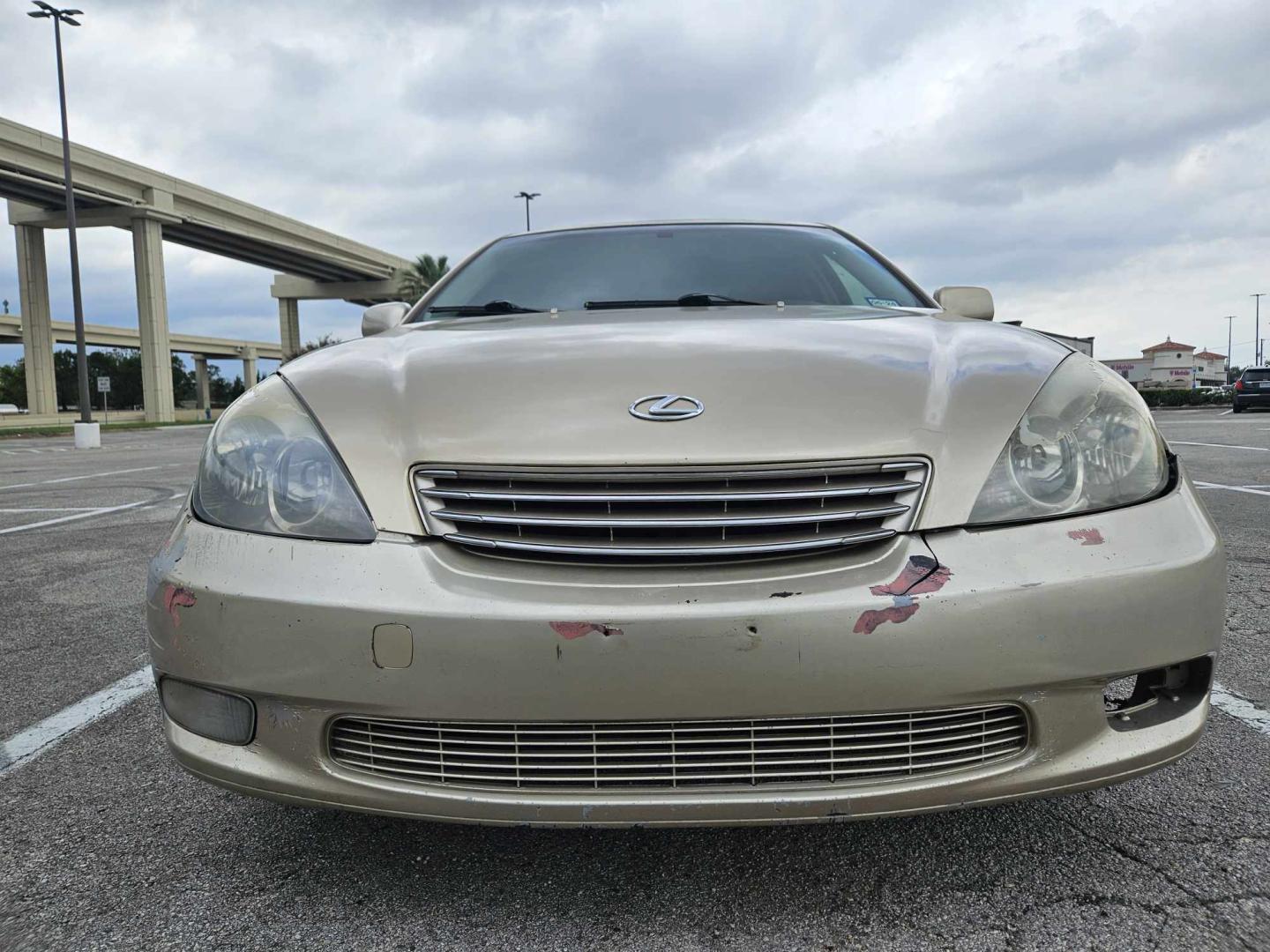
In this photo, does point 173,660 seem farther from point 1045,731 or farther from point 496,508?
point 1045,731

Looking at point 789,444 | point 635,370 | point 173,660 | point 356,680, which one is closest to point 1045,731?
point 789,444

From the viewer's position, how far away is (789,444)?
4.63ft

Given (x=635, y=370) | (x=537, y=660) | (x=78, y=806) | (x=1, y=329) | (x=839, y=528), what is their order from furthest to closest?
(x=1, y=329) < (x=78, y=806) < (x=635, y=370) < (x=839, y=528) < (x=537, y=660)

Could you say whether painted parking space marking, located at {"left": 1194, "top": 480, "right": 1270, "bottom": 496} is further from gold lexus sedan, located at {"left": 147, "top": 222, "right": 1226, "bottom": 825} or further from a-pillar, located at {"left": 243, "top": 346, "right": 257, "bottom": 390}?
a-pillar, located at {"left": 243, "top": 346, "right": 257, "bottom": 390}

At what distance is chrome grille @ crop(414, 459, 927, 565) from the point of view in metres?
1.35

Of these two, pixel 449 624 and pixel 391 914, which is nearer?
pixel 449 624

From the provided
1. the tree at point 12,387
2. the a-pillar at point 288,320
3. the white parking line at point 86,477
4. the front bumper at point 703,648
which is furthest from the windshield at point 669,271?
the tree at point 12,387

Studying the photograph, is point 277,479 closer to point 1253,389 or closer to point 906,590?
point 906,590

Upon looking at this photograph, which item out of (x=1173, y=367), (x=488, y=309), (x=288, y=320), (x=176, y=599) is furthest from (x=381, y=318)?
(x=1173, y=367)

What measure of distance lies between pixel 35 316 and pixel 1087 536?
40.1m

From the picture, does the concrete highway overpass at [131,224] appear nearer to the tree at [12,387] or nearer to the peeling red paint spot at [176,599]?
the peeling red paint spot at [176,599]

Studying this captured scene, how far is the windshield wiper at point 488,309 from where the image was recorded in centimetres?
247

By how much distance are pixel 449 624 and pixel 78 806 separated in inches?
46.5

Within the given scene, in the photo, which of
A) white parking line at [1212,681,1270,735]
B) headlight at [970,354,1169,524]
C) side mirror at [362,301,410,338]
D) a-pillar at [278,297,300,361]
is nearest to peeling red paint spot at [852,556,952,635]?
headlight at [970,354,1169,524]
